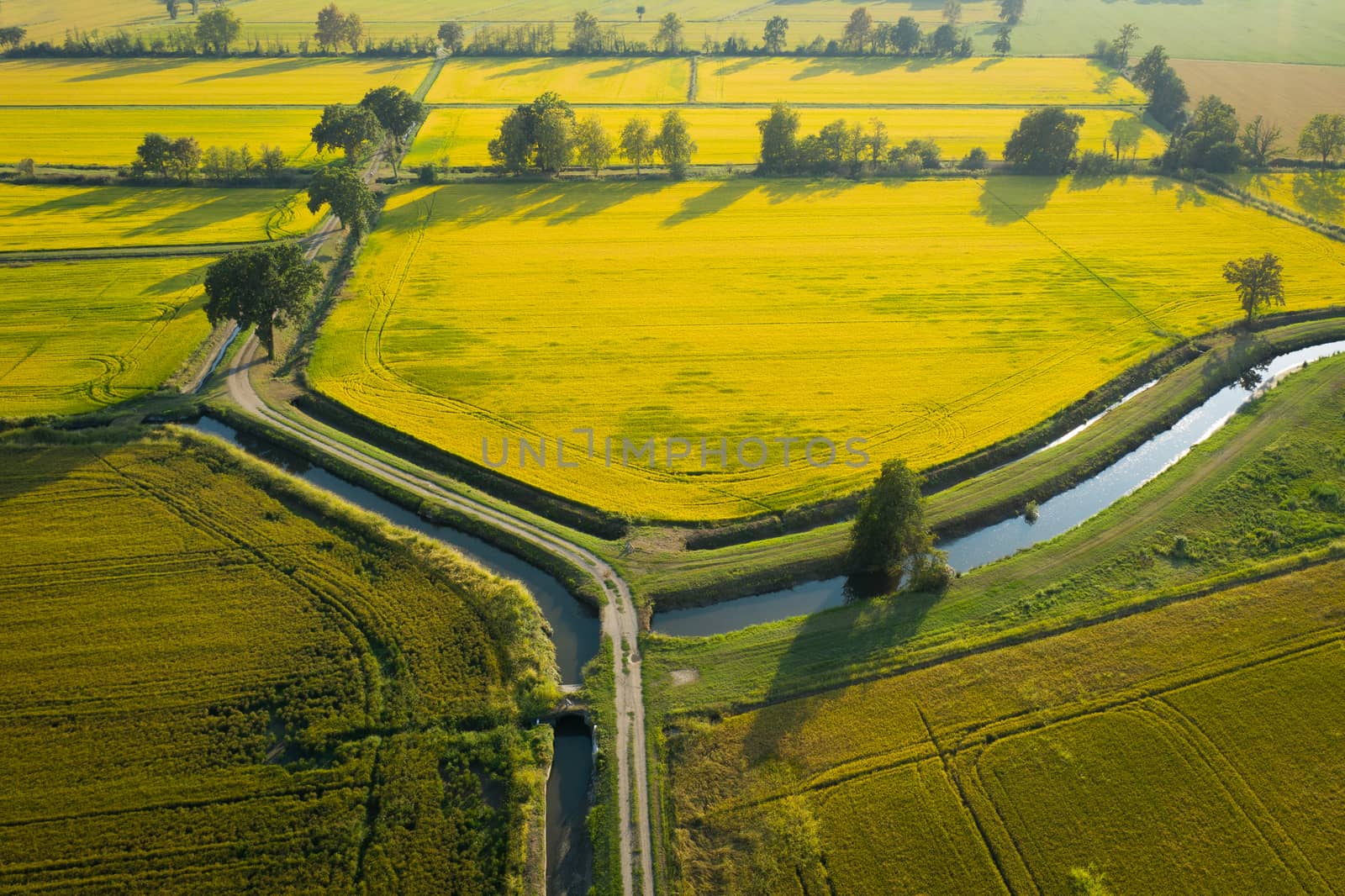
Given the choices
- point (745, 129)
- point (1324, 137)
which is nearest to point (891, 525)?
point (745, 129)

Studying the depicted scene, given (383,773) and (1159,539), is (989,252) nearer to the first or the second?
(1159,539)

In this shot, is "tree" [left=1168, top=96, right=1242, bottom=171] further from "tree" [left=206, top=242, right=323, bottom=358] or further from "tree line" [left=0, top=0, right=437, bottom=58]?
"tree line" [left=0, top=0, right=437, bottom=58]

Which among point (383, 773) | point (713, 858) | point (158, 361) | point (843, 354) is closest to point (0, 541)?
point (158, 361)

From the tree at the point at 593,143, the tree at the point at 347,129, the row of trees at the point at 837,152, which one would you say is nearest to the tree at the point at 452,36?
the tree at the point at 347,129

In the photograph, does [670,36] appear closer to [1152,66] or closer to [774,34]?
[774,34]

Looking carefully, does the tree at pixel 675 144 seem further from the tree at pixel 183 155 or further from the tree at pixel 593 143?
the tree at pixel 183 155
